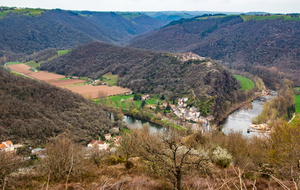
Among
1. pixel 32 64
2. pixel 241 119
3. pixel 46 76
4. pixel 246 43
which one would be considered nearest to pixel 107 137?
pixel 241 119

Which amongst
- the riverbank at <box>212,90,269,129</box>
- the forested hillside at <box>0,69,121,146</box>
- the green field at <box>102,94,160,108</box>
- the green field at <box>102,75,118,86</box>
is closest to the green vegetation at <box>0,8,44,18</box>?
the green field at <box>102,75,118,86</box>

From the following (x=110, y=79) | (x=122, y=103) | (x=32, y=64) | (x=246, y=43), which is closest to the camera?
(x=122, y=103)

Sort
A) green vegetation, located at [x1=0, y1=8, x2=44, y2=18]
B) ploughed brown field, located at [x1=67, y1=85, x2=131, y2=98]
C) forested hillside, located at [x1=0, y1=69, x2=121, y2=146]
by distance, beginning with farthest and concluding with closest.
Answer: green vegetation, located at [x1=0, y1=8, x2=44, y2=18], ploughed brown field, located at [x1=67, y1=85, x2=131, y2=98], forested hillside, located at [x1=0, y1=69, x2=121, y2=146]

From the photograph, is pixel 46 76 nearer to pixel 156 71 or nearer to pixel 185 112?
pixel 156 71

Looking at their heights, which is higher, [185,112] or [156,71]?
[156,71]

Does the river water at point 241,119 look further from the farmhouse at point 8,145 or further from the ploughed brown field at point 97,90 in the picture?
the ploughed brown field at point 97,90

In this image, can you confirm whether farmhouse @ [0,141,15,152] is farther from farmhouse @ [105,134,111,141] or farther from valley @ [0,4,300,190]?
farmhouse @ [105,134,111,141]
